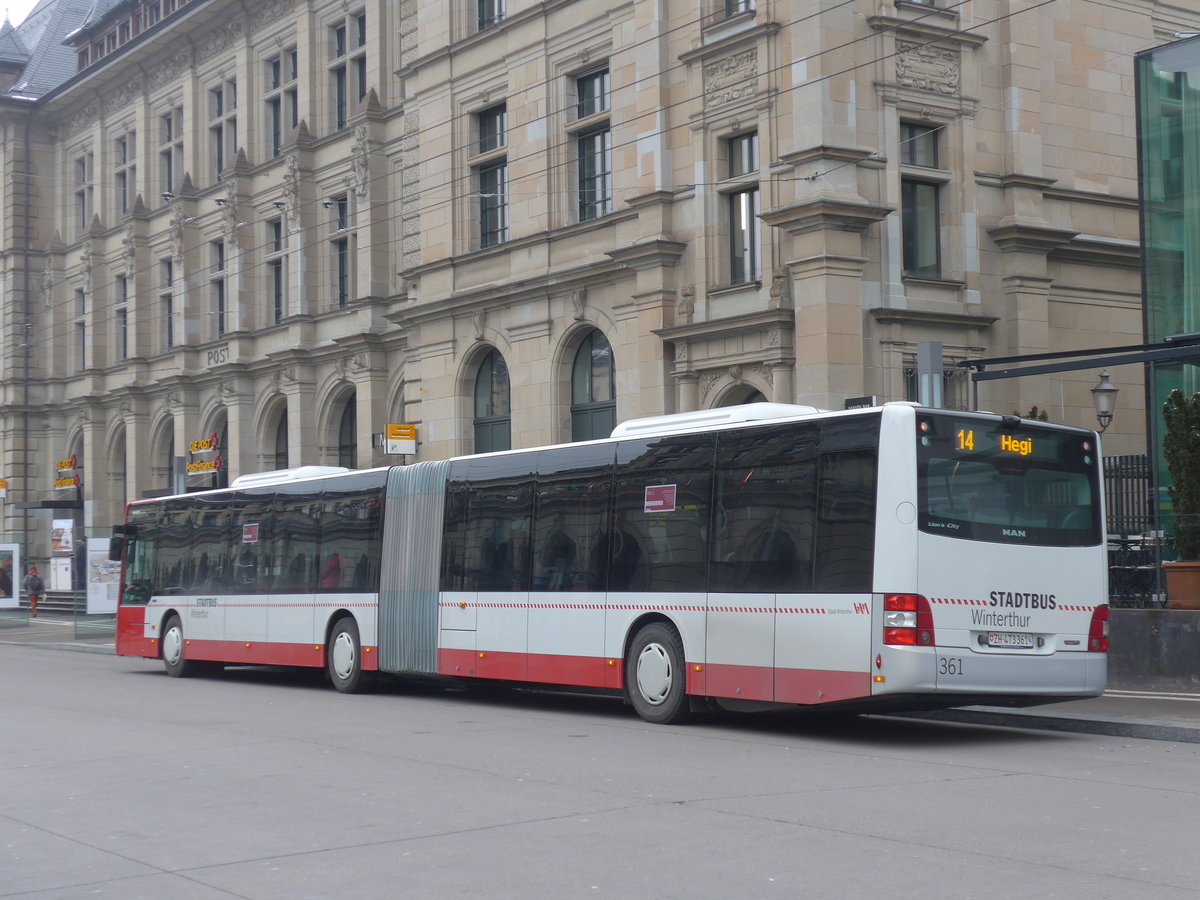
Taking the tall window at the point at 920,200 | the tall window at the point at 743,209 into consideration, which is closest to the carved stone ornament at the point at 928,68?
the tall window at the point at 920,200

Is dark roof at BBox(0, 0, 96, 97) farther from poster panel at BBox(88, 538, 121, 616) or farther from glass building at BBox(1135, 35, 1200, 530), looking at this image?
glass building at BBox(1135, 35, 1200, 530)

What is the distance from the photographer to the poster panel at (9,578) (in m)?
43.7

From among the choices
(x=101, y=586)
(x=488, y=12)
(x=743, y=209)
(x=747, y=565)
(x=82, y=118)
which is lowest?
(x=101, y=586)

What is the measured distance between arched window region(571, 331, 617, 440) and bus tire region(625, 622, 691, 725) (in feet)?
47.2

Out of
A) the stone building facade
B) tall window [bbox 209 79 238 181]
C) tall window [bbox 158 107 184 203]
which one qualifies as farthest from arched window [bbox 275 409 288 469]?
tall window [bbox 158 107 184 203]

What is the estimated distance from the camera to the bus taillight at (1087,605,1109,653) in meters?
14.1

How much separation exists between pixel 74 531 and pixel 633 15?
28.7 meters

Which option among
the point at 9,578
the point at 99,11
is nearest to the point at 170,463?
the point at 9,578

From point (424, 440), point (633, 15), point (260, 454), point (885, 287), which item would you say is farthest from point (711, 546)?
point (260, 454)

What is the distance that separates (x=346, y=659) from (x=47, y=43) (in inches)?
2095

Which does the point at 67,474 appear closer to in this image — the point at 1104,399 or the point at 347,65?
the point at 347,65

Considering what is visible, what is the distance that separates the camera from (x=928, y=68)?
26578 millimetres

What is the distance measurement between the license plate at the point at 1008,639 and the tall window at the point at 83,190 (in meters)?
50.8

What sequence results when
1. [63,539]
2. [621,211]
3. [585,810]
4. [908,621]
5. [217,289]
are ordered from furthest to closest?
[217,289] < [63,539] < [621,211] < [908,621] < [585,810]
